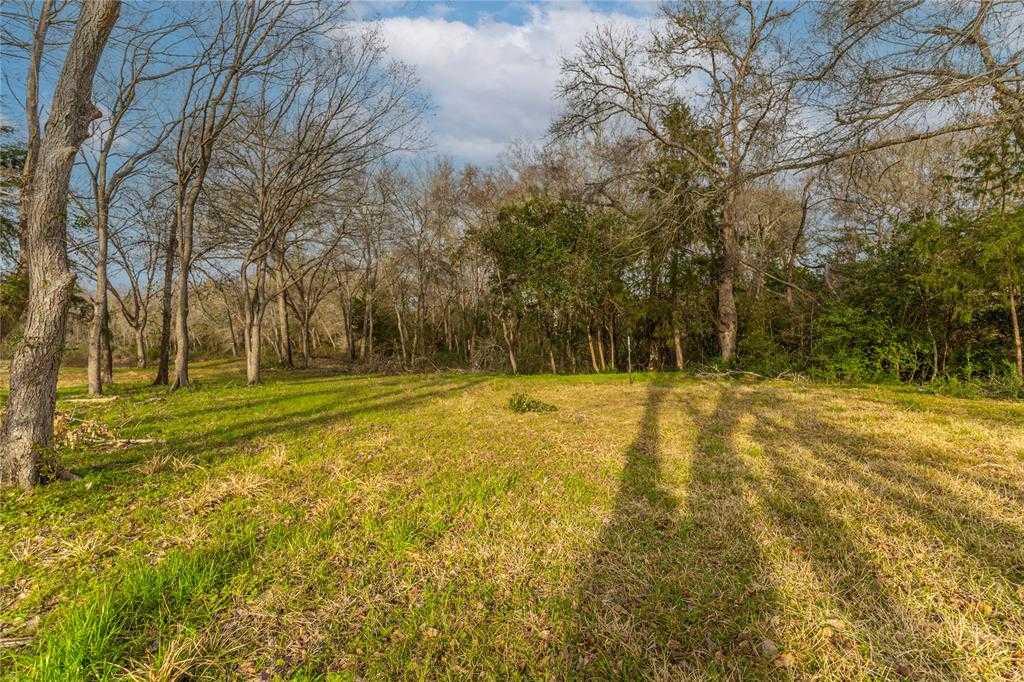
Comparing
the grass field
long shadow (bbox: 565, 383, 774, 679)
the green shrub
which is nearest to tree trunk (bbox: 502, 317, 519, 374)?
the green shrub

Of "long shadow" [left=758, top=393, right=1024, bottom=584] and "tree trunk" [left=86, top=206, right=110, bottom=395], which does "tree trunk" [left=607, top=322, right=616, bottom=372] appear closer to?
"long shadow" [left=758, top=393, right=1024, bottom=584]

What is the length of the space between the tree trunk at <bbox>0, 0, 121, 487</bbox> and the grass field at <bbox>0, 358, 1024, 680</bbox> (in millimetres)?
521

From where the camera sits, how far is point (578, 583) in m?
2.41

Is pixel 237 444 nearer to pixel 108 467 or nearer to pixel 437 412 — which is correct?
pixel 108 467

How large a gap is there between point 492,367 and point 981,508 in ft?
56.1

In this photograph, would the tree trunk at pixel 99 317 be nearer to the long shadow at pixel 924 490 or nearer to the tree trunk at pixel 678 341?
the long shadow at pixel 924 490

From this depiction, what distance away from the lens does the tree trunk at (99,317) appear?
10.7 metres

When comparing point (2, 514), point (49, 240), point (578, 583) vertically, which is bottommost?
point (578, 583)

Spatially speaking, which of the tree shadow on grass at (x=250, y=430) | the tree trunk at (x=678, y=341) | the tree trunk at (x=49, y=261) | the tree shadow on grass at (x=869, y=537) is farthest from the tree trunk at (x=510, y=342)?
the tree trunk at (x=49, y=261)

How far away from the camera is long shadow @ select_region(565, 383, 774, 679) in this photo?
187 cm

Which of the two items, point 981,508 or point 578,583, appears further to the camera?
point 981,508

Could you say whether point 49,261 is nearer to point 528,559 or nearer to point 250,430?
point 250,430

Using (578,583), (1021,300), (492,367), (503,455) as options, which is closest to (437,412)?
(503,455)

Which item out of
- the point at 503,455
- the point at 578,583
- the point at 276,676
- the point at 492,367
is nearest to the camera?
the point at 276,676
